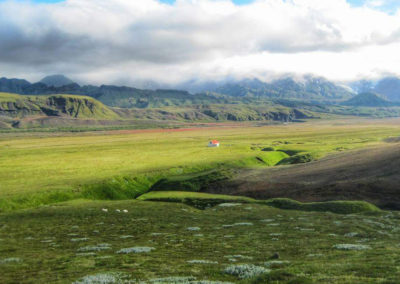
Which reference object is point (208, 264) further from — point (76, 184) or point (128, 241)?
point (76, 184)

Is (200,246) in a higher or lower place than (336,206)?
higher

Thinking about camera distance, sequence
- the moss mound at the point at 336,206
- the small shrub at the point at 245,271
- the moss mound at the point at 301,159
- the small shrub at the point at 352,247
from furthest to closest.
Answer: the moss mound at the point at 301,159
the moss mound at the point at 336,206
the small shrub at the point at 352,247
the small shrub at the point at 245,271

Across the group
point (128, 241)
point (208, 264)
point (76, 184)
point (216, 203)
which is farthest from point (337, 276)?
point (76, 184)

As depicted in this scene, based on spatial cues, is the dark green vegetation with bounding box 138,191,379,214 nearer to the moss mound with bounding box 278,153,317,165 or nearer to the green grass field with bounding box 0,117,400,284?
the green grass field with bounding box 0,117,400,284

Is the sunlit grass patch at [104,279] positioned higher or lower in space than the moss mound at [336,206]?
higher

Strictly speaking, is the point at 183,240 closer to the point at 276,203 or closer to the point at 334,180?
the point at 276,203

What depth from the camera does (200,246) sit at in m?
27.8

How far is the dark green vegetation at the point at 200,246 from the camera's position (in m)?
17.5

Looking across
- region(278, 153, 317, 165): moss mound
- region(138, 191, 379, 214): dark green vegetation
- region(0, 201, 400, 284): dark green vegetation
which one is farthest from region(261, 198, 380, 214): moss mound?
region(278, 153, 317, 165): moss mound

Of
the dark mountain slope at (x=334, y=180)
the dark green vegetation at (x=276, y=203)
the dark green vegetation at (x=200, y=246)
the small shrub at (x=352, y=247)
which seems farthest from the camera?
the dark mountain slope at (x=334, y=180)

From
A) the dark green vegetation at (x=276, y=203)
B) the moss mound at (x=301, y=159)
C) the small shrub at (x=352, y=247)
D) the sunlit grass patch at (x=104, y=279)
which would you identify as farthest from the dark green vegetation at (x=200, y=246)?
the moss mound at (x=301, y=159)

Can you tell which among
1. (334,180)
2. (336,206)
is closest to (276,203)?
(336,206)

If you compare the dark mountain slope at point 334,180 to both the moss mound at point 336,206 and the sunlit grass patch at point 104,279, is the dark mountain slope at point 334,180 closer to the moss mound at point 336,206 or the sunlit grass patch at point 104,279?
the moss mound at point 336,206

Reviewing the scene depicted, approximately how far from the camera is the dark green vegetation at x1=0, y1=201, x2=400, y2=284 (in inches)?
690
